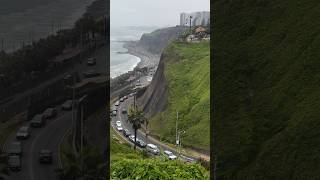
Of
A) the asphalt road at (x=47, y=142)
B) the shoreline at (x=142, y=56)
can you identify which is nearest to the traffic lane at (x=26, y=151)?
the asphalt road at (x=47, y=142)

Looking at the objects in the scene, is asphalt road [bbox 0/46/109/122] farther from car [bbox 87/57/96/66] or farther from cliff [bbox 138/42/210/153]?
cliff [bbox 138/42/210/153]

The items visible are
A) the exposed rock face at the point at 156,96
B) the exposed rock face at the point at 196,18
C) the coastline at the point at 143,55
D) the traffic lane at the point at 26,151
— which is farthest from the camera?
the coastline at the point at 143,55

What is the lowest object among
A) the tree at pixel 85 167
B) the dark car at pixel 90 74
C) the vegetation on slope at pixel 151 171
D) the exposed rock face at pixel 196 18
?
the vegetation on slope at pixel 151 171

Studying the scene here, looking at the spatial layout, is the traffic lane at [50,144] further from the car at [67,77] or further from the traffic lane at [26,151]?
the car at [67,77]

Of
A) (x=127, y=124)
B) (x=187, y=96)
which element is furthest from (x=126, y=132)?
(x=187, y=96)

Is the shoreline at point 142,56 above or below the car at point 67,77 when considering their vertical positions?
below

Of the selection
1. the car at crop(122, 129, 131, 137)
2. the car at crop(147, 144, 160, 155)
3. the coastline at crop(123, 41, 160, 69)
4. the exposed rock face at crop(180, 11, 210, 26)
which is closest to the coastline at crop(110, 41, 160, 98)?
the coastline at crop(123, 41, 160, 69)

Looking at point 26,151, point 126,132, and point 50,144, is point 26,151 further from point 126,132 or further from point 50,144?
point 126,132
